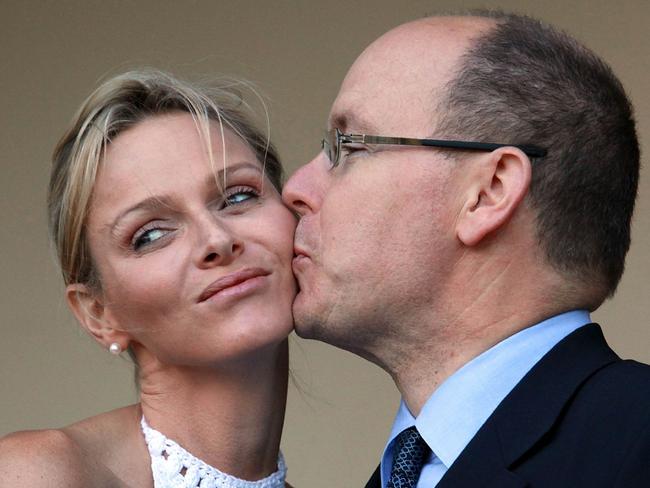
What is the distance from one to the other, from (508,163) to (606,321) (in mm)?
2134

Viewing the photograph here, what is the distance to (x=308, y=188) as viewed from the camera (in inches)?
114

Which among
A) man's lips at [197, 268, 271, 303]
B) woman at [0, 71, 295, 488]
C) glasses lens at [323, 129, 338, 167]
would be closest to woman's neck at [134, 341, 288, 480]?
woman at [0, 71, 295, 488]

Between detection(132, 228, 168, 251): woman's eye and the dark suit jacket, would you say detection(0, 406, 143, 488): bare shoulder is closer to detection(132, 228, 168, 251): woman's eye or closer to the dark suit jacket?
detection(132, 228, 168, 251): woman's eye

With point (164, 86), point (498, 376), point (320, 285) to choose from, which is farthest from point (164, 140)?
point (498, 376)

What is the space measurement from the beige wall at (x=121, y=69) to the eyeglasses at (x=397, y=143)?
207 centimetres

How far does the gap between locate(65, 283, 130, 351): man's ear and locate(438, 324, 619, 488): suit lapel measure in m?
0.87

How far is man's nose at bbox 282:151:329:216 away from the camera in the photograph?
288 cm

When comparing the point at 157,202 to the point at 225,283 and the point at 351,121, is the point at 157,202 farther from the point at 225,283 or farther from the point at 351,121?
the point at 351,121

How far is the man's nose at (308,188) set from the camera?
288 cm

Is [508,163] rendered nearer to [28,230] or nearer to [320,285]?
[320,285]

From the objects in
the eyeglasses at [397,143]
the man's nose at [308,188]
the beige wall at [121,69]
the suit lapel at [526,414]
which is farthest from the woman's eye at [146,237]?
the beige wall at [121,69]

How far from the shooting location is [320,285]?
2.82 metres

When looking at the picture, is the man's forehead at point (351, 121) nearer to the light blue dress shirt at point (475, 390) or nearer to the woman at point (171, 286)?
the woman at point (171, 286)

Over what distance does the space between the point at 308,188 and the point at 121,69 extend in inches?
90.3
